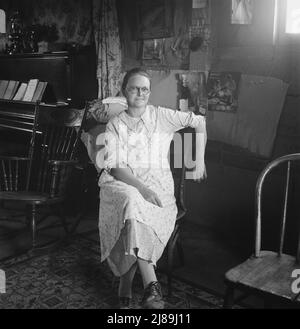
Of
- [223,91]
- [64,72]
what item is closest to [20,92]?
[64,72]

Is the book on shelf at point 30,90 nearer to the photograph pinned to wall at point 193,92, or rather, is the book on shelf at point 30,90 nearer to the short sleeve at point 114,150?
the photograph pinned to wall at point 193,92

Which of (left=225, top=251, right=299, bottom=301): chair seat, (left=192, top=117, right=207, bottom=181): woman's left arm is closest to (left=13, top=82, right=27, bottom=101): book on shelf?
(left=192, top=117, right=207, bottom=181): woman's left arm

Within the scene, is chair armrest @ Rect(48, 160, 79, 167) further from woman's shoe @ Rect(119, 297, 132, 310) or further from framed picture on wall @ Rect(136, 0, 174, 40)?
framed picture on wall @ Rect(136, 0, 174, 40)

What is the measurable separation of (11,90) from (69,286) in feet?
10.2

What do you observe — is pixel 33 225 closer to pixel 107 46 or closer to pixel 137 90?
pixel 137 90

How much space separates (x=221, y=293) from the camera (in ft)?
8.92

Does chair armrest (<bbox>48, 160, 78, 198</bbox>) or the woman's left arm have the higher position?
the woman's left arm

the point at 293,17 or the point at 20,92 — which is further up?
the point at 293,17

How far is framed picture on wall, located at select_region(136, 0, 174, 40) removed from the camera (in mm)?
3721

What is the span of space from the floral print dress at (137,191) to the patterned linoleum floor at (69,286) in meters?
0.30

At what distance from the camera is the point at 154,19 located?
383 cm

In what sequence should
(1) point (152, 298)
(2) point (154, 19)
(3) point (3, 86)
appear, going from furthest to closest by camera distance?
(3) point (3, 86) < (2) point (154, 19) < (1) point (152, 298)

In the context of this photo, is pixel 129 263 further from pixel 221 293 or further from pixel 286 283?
pixel 286 283

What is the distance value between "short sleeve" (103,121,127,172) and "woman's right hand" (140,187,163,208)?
254 mm
